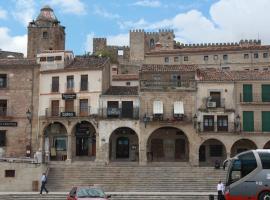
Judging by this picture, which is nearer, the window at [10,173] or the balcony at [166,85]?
the window at [10,173]

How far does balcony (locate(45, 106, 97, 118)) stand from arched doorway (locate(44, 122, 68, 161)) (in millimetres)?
1223

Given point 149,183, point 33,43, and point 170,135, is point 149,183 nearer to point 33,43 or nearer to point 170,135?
point 170,135

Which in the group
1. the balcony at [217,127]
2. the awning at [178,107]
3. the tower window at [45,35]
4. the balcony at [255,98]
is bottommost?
the balcony at [217,127]

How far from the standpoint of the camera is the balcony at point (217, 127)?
165 ft

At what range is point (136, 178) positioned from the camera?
4394 centimetres

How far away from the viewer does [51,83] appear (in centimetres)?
5369

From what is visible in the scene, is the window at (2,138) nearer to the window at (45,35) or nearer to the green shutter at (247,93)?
the green shutter at (247,93)

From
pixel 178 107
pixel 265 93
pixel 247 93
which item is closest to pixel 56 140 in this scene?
pixel 178 107

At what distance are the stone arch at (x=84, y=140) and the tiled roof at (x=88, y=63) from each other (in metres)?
5.31

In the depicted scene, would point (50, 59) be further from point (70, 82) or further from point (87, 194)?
point (87, 194)

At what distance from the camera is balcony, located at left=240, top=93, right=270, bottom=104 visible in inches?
2014

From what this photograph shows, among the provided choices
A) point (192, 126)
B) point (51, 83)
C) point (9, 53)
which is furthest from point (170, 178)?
point (9, 53)

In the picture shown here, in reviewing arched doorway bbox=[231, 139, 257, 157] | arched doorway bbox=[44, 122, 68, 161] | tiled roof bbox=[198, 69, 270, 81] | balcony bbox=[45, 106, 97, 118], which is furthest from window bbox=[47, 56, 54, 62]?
arched doorway bbox=[231, 139, 257, 157]

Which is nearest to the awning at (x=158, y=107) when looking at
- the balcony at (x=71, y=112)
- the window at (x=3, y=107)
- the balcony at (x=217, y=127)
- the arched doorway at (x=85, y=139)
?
the balcony at (x=217, y=127)
